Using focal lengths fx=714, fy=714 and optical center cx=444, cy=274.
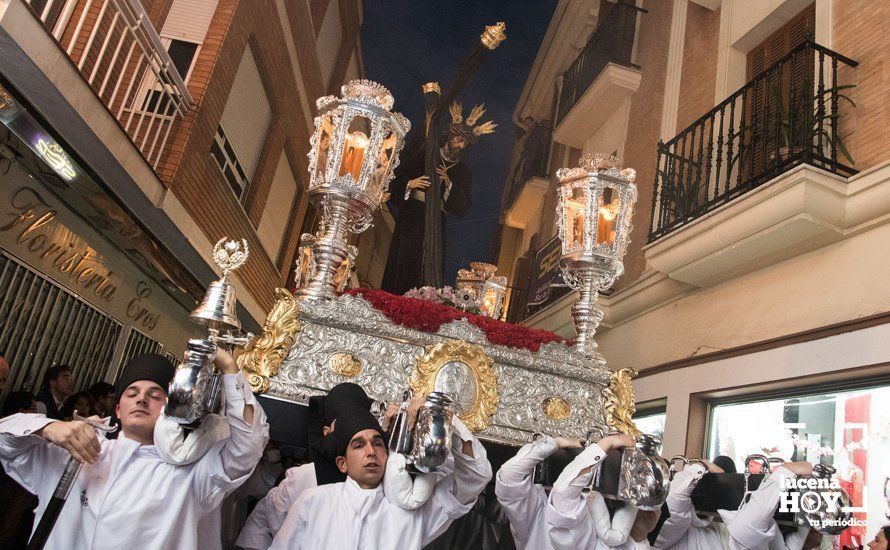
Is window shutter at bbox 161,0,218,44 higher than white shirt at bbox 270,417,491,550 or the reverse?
higher

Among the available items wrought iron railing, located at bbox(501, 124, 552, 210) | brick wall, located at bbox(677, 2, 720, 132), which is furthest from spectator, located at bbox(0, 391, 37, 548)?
wrought iron railing, located at bbox(501, 124, 552, 210)

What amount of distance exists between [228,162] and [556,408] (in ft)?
22.3

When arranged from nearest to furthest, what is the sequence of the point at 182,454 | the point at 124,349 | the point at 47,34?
the point at 182,454
the point at 47,34
the point at 124,349

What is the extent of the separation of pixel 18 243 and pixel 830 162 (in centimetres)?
641

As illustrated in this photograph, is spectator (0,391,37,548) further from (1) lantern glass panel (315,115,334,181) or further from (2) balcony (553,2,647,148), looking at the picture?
(2) balcony (553,2,647,148)

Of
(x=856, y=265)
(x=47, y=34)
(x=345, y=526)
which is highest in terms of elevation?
(x=47, y=34)

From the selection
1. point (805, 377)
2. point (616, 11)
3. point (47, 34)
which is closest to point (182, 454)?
point (47, 34)

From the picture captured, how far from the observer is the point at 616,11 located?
1034 cm

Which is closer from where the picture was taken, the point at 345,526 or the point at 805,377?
the point at 345,526

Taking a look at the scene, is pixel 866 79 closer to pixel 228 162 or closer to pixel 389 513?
pixel 389 513

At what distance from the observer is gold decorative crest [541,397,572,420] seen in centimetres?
408

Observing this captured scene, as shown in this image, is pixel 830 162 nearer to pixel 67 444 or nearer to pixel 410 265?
pixel 410 265

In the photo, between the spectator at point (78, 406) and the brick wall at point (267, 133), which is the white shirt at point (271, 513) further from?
the brick wall at point (267, 133)

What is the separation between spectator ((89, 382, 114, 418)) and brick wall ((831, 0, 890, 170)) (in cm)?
601
